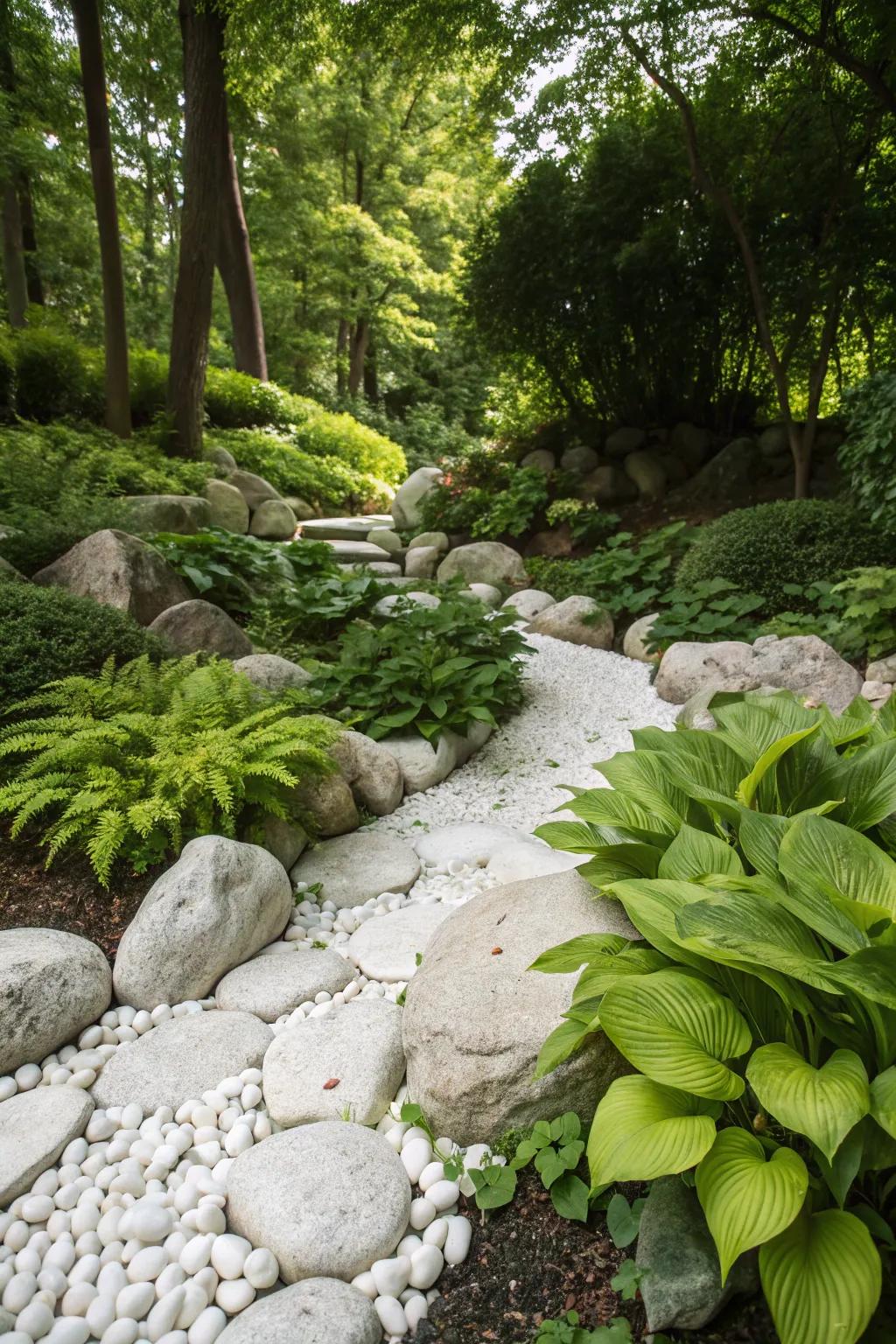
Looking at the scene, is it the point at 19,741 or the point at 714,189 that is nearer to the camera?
the point at 19,741

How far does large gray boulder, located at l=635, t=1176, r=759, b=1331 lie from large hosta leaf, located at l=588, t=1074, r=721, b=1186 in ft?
0.56

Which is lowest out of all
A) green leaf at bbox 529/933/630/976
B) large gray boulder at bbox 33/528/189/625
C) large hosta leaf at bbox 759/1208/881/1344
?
large hosta leaf at bbox 759/1208/881/1344

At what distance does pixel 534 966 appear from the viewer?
1731 mm

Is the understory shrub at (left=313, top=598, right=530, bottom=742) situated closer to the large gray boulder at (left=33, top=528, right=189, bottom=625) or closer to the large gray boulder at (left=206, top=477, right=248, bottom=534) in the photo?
the large gray boulder at (left=33, top=528, right=189, bottom=625)

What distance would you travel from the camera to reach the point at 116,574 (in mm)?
4531

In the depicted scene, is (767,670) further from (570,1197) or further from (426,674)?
(570,1197)

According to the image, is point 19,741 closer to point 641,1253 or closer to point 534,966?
point 534,966

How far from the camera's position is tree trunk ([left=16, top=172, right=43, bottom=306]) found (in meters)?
12.4

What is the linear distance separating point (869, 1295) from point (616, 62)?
29.2ft

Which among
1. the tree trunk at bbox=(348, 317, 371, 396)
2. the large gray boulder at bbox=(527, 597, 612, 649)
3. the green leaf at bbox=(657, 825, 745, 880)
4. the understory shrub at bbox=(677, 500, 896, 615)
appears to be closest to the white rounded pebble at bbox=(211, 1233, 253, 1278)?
the green leaf at bbox=(657, 825, 745, 880)

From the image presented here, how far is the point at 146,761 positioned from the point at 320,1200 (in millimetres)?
1780

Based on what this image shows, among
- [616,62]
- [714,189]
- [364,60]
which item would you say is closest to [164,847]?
[714,189]

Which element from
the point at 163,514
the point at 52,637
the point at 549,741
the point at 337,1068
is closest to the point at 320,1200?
the point at 337,1068

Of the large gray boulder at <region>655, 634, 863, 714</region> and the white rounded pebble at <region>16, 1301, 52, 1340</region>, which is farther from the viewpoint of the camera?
the large gray boulder at <region>655, 634, 863, 714</region>
